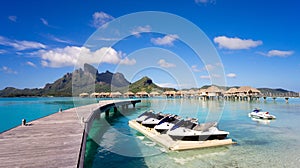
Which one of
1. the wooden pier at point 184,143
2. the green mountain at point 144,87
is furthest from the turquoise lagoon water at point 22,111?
the green mountain at point 144,87

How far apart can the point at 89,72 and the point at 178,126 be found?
127 meters

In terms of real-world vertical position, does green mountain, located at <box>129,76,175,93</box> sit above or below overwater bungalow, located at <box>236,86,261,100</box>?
above

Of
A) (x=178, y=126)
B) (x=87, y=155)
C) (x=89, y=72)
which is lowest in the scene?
(x=87, y=155)

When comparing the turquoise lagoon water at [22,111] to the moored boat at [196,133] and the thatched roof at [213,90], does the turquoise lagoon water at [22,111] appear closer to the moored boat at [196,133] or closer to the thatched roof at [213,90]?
the moored boat at [196,133]

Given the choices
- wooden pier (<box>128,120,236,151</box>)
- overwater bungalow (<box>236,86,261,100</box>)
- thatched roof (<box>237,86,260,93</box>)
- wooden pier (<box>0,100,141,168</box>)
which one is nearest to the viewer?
wooden pier (<box>0,100,141,168</box>)

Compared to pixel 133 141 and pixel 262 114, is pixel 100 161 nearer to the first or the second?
pixel 133 141

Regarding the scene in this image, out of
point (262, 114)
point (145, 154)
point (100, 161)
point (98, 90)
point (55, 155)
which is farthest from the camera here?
point (98, 90)

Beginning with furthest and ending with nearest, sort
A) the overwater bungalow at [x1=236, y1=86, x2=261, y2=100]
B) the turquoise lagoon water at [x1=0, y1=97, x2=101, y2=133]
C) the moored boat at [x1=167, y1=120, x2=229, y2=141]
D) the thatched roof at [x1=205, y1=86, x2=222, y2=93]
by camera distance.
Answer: the thatched roof at [x1=205, y1=86, x2=222, y2=93] → the overwater bungalow at [x1=236, y1=86, x2=261, y2=100] → the turquoise lagoon water at [x1=0, y1=97, x2=101, y2=133] → the moored boat at [x1=167, y1=120, x2=229, y2=141]

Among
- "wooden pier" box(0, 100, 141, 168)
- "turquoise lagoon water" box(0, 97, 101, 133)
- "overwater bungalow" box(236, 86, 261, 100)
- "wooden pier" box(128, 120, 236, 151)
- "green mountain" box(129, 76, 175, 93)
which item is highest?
"green mountain" box(129, 76, 175, 93)

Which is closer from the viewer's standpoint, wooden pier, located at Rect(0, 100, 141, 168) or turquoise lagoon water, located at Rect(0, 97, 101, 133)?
wooden pier, located at Rect(0, 100, 141, 168)

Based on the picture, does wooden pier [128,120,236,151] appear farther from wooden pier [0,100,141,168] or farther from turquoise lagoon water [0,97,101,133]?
turquoise lagoon water [0,97,101,133]

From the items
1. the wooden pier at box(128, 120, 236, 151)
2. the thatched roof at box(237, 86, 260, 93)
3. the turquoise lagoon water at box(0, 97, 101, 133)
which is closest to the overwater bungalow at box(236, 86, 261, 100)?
the thatched roof at box(237, 86, 260, 93)

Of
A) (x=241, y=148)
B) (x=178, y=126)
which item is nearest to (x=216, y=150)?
(x=241, y=148)

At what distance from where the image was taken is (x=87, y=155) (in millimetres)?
11516
